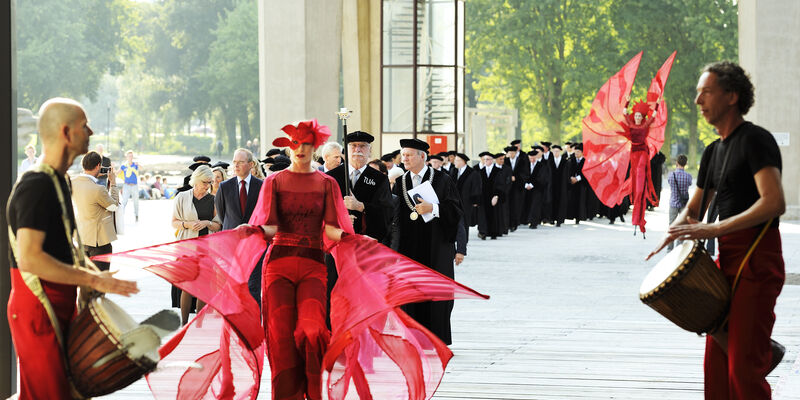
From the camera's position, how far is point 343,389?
7633 millimetres

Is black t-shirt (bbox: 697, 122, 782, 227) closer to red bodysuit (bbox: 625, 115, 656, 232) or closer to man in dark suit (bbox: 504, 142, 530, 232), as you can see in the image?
red bodysuit (bbox: 625, 115, 656, 232)

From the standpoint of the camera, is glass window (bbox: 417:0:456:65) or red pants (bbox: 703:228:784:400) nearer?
red pants (bbox: 703:228:784:400)

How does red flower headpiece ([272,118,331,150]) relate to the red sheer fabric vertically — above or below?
above

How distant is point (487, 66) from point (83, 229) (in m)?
52.8

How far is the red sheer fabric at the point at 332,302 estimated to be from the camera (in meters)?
7.37

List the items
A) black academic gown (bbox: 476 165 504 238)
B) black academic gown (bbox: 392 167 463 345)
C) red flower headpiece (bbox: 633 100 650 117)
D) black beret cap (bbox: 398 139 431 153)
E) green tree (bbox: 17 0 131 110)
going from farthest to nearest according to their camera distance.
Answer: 1. green tree (bbox: 17 0 131 110)
2. black academic gown (bbox: 476 165 504 238)
3. red flower headpiece (bbox: 633 100 650 117)
4. black academic gown (bbox: 392 167 463 345)
5. black beret cap (bbox: 398 139 431 153)

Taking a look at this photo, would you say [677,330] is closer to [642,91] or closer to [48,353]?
[48,353]

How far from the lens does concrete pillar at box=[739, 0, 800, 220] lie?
29.8 m

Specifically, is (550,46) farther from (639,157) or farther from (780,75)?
(639,157)

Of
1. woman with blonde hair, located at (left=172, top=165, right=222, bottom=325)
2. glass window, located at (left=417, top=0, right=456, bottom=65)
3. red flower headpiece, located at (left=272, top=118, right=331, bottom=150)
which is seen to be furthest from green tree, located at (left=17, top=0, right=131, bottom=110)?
red flower headpiece, located at (left=272, top=118, right=331, bottom=150)

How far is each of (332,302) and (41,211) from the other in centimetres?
312

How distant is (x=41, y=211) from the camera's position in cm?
486

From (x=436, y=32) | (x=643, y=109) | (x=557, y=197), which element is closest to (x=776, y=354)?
(x=643, y=109)

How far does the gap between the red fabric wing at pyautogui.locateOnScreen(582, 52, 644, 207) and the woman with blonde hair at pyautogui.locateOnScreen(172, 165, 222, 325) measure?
10894mm
